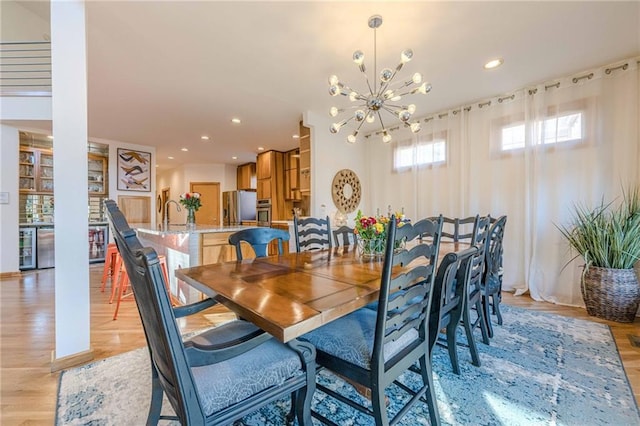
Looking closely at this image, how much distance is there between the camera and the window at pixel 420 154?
411 cm

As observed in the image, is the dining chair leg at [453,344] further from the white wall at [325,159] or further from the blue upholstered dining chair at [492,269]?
the white wall at [325,159]

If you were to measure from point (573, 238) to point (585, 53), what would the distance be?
1.86 m

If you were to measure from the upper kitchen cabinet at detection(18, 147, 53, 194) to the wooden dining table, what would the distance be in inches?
223

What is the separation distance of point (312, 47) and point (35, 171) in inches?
227

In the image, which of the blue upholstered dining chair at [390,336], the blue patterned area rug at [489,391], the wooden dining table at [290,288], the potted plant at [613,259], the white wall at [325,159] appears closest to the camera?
the wooden dining table at [290,288]

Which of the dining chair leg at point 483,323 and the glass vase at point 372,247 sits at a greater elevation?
the glass vase at point 372,247

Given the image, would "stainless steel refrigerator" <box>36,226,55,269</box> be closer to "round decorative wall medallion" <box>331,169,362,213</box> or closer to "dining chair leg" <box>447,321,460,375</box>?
"round decorative wall medallion" <box>331,169,362,213</box>

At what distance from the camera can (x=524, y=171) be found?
131 inches

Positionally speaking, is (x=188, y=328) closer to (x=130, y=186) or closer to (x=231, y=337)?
(x=231, y=337)

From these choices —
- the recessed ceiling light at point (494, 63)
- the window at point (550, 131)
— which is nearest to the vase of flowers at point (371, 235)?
the recessed ceiling light at point (494, 63)

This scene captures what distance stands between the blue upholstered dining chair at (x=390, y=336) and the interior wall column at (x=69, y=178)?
5.67 feet

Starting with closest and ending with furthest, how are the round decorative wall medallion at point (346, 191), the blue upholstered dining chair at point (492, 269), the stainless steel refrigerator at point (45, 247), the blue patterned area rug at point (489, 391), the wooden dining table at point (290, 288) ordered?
the wooden dining table at point (290, 288) → the blue patterned area rug at point (489, 391) → the blue upholstered dining chair at point (492, 269) → the round decorative wall medallion at point (346, 191) → the stainless steel refrigerator at point (45, 247)

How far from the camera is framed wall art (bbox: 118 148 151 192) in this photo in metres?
5.84

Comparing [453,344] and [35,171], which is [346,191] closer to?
[453,344]
